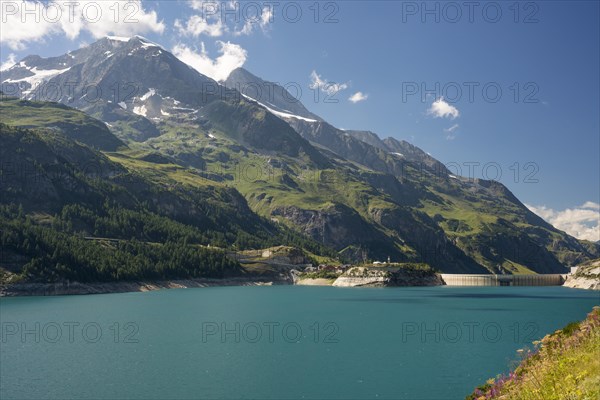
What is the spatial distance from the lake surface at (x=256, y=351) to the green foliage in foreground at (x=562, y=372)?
2.24 meters

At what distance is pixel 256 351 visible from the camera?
74625 millimetres

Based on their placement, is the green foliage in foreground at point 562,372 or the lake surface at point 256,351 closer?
the green foliage in foreground at point 562,372

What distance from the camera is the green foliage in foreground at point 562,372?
14.6 metres

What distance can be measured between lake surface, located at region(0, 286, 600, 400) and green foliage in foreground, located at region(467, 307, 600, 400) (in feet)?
7.34

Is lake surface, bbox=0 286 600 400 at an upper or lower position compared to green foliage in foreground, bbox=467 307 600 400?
lower

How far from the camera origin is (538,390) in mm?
16312

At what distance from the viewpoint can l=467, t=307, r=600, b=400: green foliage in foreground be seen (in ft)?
47.8

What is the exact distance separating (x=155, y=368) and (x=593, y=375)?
5730 centimetres

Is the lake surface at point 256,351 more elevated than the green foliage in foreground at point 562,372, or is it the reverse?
the green foliage in foreground at point 562,372

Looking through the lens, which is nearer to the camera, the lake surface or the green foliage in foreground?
the green foliage in foreground

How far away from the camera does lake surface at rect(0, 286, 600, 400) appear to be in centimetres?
5347

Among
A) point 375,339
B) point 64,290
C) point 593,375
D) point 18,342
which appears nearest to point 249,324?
point 375,339

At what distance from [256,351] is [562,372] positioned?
2437 inches

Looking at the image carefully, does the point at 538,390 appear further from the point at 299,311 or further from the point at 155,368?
the point at 299,311
